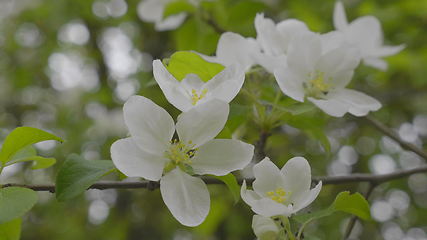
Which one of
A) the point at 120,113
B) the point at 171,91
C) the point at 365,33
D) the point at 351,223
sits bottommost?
the point at 120,113

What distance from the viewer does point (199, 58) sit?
1.04 meters

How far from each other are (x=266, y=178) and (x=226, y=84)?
0.62ft

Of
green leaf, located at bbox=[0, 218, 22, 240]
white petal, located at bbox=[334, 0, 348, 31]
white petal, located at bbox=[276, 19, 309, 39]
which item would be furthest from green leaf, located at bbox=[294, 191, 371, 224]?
white petal, located at bbox=[334, 0, 348, 31]

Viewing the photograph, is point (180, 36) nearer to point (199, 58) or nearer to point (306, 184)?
point (199, 58)

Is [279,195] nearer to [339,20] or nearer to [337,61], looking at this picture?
[337,61]

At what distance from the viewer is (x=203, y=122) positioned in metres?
0.93

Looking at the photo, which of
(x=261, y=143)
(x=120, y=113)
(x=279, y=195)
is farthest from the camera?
(x=120, y=113)

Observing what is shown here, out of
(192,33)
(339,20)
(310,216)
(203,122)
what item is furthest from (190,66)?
(192,33)

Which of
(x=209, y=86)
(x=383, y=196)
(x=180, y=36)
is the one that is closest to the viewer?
(x=209, y=86)

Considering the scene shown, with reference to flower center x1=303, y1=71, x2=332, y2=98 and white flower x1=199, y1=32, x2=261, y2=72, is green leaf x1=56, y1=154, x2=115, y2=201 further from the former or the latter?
flower center x1=303, y1=71, x2=332, y2=98

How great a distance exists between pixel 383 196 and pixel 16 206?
9.95 ft

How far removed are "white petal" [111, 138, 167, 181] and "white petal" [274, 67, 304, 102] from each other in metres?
0.31

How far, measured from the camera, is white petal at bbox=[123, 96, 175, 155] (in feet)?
2.99

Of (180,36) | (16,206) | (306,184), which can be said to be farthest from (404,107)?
(16,206)
